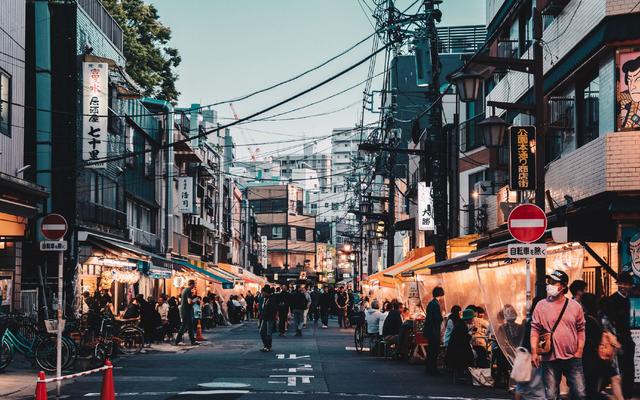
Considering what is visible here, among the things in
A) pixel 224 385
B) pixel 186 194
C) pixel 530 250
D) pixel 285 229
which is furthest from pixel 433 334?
pixel 285 229

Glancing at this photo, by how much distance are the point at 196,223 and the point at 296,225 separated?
66.9 meters

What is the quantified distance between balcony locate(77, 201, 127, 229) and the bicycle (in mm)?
10934

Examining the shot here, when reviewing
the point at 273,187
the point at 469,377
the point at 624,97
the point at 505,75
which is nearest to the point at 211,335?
the point at 505,75

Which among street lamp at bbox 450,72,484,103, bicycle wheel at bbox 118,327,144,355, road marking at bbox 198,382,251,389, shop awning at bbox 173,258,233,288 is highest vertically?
street lamp at bbox 450,72,484,103

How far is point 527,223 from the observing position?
1548cm

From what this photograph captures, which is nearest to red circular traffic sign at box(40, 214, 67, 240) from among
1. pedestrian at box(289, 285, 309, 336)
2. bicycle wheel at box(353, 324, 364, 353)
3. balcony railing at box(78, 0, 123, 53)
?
bicycle wheel at box(353, 324, 364, 353)

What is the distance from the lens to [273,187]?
411 feet

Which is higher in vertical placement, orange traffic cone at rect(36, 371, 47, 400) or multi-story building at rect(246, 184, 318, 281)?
multi-story building at rect(246, 184, 318, 281)

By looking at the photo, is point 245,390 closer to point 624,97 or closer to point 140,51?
point 624,97

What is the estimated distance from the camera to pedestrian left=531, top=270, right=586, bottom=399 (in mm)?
11828

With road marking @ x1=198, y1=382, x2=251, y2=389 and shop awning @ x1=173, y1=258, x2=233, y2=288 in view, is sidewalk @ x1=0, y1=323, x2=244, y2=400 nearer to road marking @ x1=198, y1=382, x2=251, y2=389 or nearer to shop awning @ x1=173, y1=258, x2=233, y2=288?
road marking @ x1=198, y1=382, x2=251, y2=389

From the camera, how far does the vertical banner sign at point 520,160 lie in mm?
20328

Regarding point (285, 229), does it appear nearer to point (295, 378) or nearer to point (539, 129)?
point (295, 378)

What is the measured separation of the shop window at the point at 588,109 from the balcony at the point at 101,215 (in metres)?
17.1
